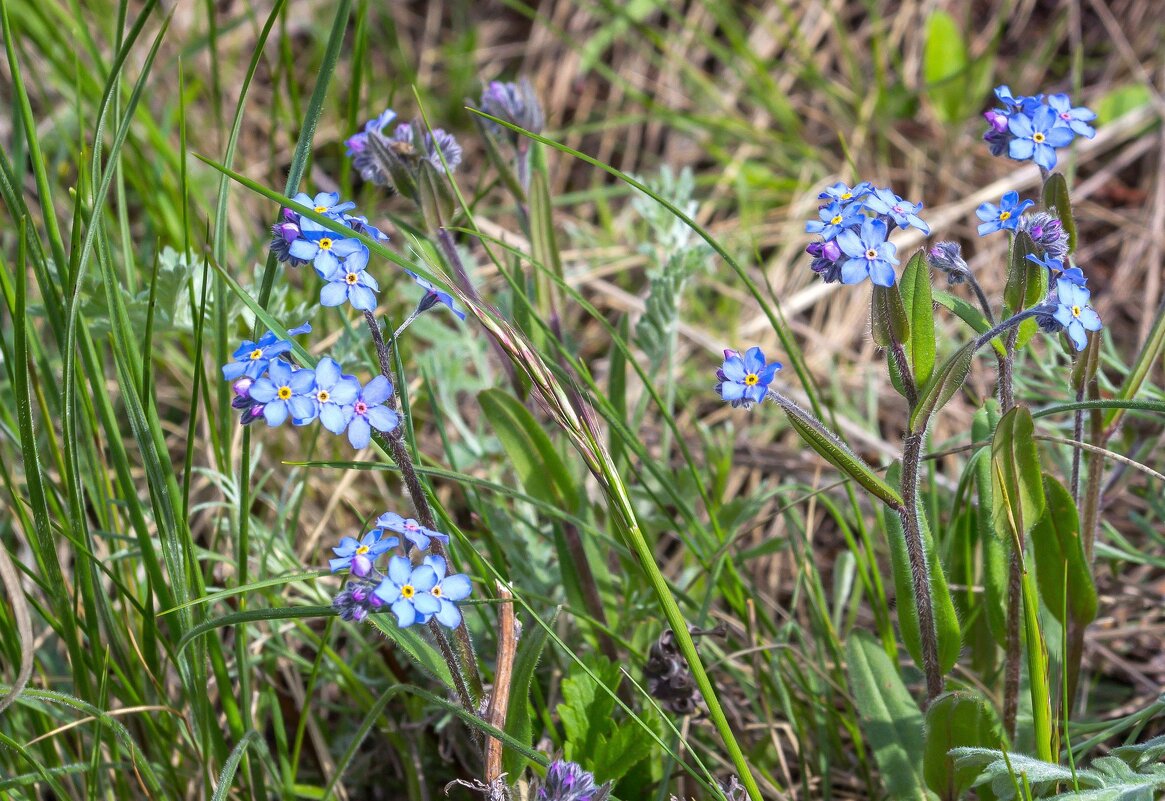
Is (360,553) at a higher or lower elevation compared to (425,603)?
higher

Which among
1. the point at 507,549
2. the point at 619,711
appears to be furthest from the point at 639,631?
the point at 507,549

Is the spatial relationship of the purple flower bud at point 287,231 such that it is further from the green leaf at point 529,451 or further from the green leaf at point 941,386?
the green leaf at point 941,386

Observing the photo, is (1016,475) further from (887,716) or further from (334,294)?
(334,294)

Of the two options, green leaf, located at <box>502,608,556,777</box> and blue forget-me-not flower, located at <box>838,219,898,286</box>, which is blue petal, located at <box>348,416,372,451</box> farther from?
blue forget-me-not flower, located at <box>838,219,898,286</box>

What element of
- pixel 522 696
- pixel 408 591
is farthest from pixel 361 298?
pixel 522 696

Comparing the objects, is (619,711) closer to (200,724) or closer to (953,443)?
(200,724)

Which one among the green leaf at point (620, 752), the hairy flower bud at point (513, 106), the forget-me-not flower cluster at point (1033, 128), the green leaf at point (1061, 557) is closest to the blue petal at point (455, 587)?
the green leaf at point (620, 752)

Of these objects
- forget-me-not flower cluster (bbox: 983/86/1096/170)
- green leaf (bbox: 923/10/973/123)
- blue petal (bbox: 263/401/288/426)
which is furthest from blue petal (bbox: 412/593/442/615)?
green leaf (bbox: 923/10/973/123)
